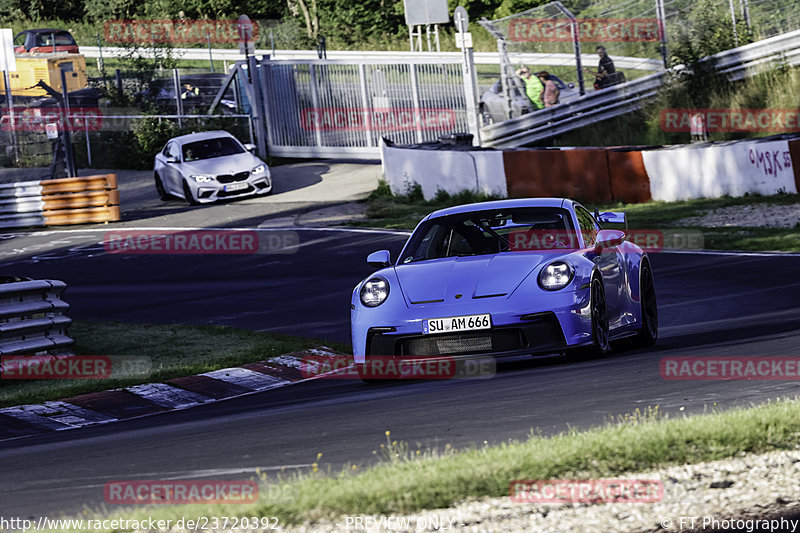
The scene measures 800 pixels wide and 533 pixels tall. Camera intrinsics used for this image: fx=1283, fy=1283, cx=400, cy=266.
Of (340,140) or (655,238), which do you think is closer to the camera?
(655,238)

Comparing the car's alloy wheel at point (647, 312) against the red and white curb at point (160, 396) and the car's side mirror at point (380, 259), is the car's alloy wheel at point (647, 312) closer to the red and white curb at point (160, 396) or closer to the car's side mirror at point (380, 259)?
the car's side mirror at point (380, 259)

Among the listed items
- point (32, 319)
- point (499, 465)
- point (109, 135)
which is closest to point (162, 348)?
point (32, 319)

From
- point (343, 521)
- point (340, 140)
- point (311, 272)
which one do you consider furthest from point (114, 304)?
point (340, 140)

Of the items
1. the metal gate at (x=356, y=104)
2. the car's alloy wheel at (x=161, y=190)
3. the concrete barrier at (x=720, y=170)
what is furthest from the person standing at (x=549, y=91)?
the car's alloy wheel at (x=161, y=190)

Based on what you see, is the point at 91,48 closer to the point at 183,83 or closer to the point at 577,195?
the point at 183,83

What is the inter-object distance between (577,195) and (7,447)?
52.8ft

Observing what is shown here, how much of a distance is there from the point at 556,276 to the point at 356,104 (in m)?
25.7

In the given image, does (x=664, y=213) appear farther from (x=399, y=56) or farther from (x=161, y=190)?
(x=399, y=56)

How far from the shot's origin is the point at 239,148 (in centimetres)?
2989

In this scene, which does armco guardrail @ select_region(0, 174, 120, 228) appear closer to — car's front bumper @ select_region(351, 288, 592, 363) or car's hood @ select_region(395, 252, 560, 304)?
car's hood @ select_region(395, 252, 560, 304)

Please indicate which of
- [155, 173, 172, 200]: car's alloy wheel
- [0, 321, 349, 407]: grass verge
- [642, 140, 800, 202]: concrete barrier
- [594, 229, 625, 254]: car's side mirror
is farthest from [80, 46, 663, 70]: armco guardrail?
[594, 229, 625, 254]: car's side mirror

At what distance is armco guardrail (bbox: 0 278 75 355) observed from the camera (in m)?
11.3

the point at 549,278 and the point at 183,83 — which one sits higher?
the point at 183,83

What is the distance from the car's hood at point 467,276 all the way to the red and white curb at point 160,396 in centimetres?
223
